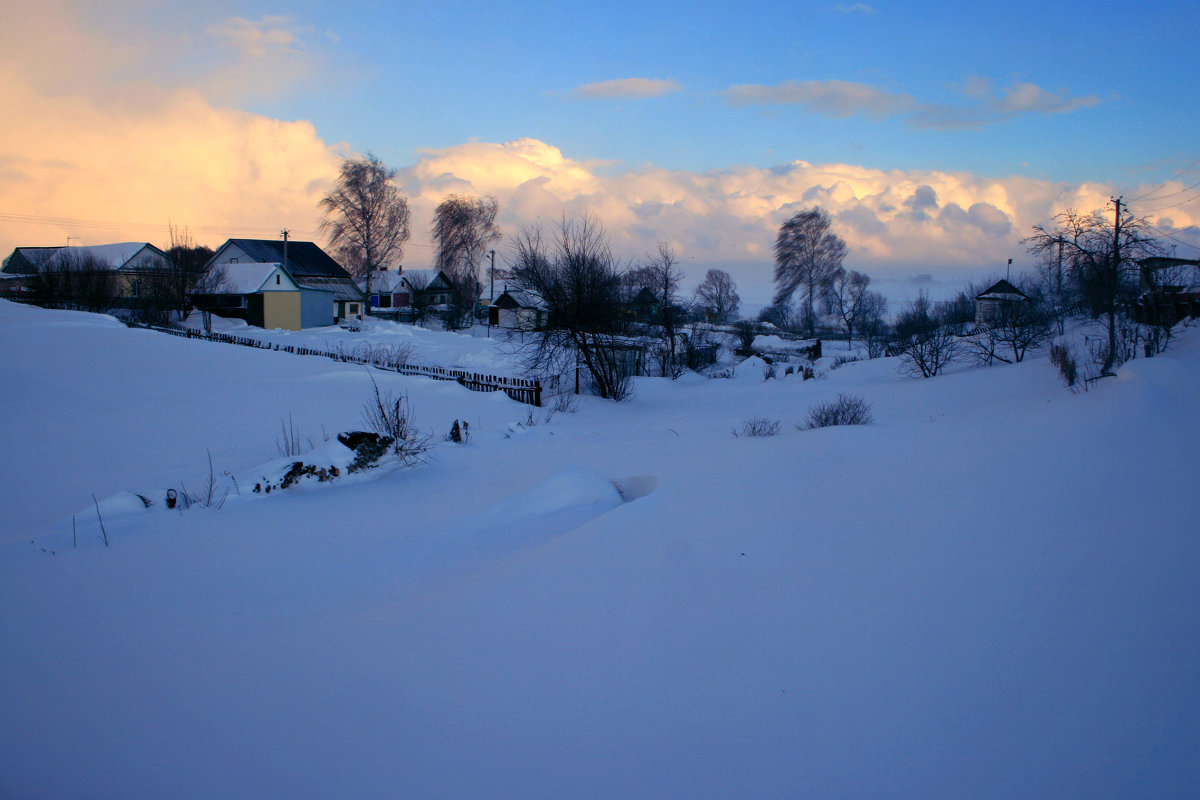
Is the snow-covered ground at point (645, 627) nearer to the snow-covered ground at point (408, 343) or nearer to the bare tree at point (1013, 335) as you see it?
the snow-covered ground at point (408, 343)

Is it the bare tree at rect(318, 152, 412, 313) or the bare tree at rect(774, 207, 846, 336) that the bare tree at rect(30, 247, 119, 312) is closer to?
A: the bare tree at rect(318, 152, 412, 313)

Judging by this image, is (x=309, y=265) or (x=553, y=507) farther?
(x=309, y=265)

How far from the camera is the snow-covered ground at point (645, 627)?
2.90 meters

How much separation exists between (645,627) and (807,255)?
52342 mm

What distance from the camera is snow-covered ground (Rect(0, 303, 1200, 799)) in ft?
9.51

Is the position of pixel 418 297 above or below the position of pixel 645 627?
above

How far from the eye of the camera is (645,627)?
3.95 m

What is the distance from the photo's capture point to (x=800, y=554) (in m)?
4.68

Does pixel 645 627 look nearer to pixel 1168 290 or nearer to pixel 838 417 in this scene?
pixel 838 417

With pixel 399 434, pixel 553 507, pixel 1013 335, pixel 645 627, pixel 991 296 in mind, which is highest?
pixel 991 296

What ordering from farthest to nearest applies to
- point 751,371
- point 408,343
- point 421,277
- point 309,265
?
point 421,277
point 309,265
point 408,343
point 751,371

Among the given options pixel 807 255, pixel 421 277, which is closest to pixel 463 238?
pixel 421 277

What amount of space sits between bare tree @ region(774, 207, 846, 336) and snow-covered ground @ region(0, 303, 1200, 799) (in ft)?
153

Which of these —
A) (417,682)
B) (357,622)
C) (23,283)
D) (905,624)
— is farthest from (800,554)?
(23,283)
